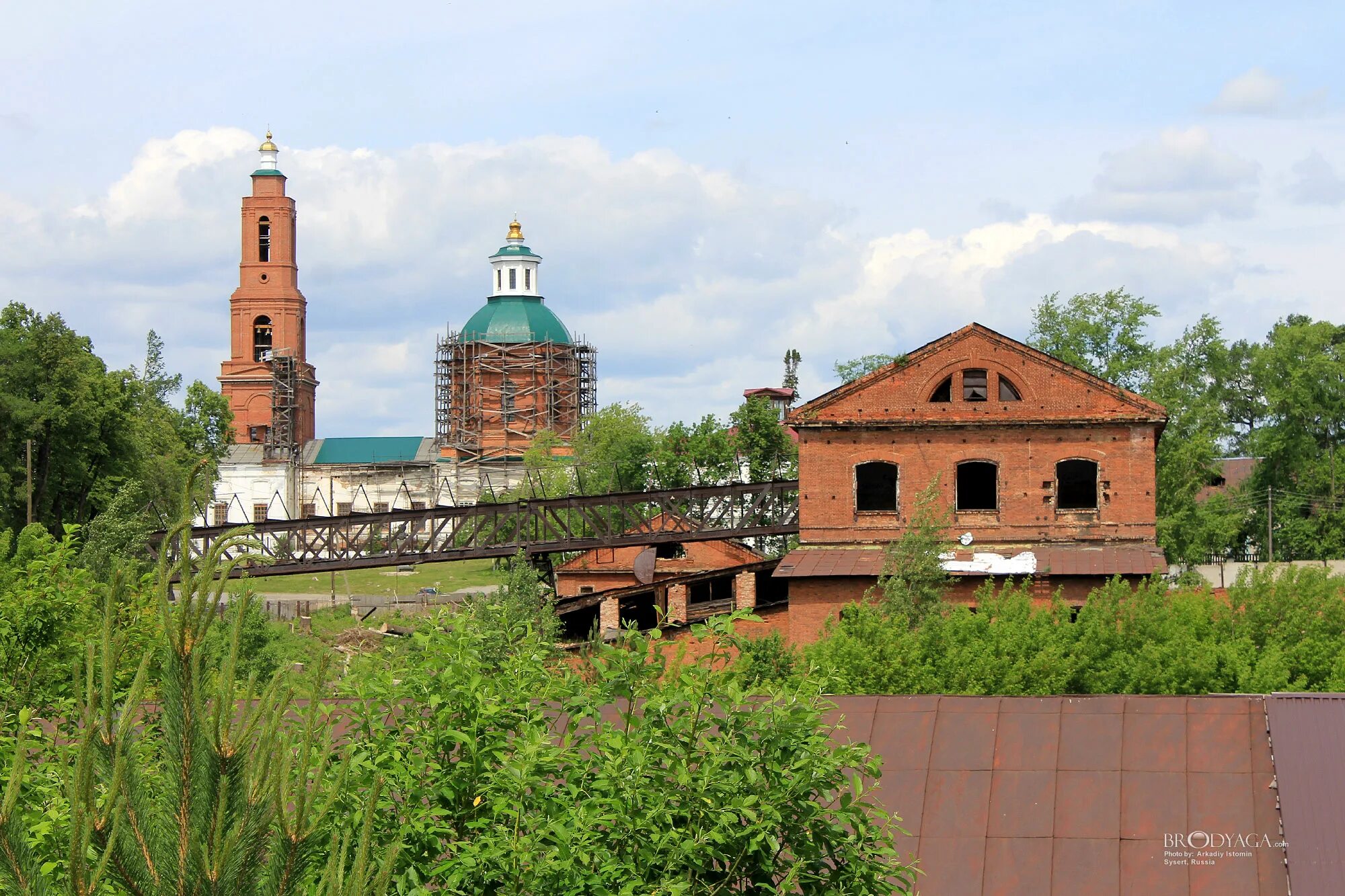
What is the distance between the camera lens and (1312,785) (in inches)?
468

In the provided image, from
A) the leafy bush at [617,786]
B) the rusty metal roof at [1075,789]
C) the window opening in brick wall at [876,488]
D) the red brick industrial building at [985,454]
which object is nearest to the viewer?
the leafy bush at [617,786]

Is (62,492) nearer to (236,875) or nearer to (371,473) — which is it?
(371,473)

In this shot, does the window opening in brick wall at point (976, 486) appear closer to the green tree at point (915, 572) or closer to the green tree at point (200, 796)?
the green tree at point (915, 572)

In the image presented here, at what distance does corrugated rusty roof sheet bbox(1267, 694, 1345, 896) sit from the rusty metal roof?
12 cm

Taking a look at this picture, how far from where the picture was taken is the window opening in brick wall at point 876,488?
31.5m

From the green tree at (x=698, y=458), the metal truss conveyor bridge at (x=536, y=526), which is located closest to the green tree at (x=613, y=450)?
the green tree at (x=698, y=458)

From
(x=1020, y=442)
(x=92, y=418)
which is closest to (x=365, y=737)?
(x=1020, y=442)

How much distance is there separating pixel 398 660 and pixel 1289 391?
2403 inches

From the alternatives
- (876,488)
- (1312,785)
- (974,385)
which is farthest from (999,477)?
(1312,785)

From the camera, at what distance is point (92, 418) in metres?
42.2

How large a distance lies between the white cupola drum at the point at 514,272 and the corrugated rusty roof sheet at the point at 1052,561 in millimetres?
47766

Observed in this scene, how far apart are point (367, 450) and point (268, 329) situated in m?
7.80

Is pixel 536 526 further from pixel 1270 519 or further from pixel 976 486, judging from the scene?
pixel 1270 519

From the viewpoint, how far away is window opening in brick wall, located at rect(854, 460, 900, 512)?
31.5 m
